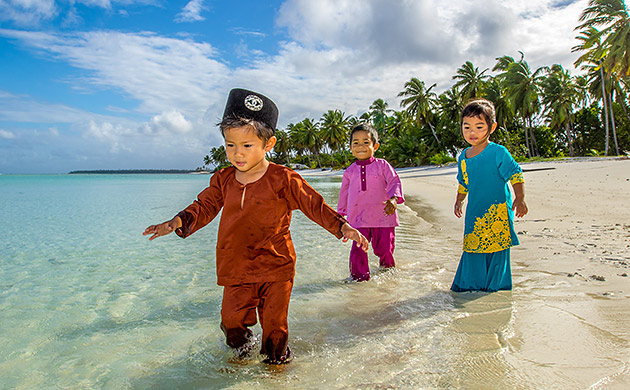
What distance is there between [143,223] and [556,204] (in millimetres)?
9747

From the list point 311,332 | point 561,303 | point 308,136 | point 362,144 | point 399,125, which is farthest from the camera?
point 308,136

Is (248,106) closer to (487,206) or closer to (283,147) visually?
(487,206)

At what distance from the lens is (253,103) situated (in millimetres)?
2334

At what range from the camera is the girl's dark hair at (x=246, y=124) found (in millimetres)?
2285

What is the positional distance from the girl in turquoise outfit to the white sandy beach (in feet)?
0.72

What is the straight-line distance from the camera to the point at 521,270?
4215mm

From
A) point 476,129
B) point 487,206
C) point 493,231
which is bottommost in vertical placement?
point 493,231

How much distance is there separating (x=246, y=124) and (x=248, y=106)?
4.3 inches

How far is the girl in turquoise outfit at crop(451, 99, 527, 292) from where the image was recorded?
3.49 metres

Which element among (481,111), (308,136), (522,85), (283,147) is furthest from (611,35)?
(283,147)

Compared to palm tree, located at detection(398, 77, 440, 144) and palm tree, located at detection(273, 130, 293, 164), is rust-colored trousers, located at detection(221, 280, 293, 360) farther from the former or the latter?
palm tree, located at detection(273, 130, 293, 164)

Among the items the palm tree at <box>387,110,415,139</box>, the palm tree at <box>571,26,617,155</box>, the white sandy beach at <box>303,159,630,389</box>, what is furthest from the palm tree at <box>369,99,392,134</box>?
the white sandy beach at <box>303,159,630,389</box>

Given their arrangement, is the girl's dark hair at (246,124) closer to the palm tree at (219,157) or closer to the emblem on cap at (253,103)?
the emblem on cap at (253,103)

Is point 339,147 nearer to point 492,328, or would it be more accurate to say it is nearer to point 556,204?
point 556,204
